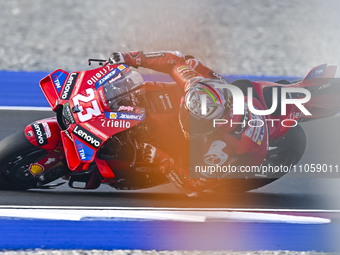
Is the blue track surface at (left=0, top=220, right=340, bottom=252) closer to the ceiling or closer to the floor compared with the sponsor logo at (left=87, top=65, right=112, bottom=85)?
closer to the floor

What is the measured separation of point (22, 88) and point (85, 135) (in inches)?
131

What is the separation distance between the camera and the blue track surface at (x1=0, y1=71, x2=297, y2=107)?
230 inches

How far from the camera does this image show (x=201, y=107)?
3053mm

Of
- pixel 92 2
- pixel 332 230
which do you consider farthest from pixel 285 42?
pixel 332 230

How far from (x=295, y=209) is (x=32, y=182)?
2163 mm

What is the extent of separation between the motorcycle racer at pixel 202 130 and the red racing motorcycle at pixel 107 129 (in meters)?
0.10

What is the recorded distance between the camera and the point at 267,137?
361 centimetres

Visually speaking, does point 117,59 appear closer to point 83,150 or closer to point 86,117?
point 86,117

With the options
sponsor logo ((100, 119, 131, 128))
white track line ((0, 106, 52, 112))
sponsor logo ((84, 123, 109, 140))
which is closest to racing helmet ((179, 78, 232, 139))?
sponsor logo ((100, 119, 131, 128))

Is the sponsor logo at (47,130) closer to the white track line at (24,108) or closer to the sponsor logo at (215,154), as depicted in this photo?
the sponsor logo at (215,154)

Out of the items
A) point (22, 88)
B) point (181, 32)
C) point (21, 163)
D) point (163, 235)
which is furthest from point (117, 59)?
point (181, 32)

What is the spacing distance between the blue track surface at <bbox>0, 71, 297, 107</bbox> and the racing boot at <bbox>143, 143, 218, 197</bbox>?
9.09 feet

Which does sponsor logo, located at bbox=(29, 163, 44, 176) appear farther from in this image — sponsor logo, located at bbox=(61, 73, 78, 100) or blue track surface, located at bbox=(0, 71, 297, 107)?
blue track surface, located at bbox=(0, 71, 297, 107)

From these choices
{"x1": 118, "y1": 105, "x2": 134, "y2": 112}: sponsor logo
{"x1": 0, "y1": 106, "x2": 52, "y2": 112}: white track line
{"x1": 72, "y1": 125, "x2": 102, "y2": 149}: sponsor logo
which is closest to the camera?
{"x1": 72, "y1": 125, "x2": 102, "y2": 149}: sponsor logo
